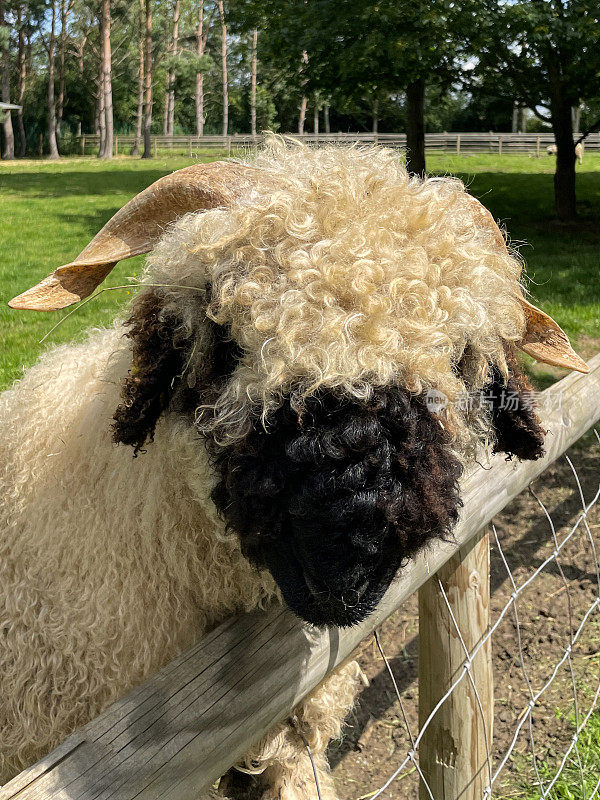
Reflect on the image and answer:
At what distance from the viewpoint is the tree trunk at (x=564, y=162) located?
12.0 m

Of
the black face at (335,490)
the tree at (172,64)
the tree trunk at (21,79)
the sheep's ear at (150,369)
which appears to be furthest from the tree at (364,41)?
the tree trunk at (21,79)

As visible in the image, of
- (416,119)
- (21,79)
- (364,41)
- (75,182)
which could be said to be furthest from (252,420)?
(21,79)

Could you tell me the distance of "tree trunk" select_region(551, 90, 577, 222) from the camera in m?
12.0

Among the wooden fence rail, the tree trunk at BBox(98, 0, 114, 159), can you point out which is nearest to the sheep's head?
the wooden fence rail

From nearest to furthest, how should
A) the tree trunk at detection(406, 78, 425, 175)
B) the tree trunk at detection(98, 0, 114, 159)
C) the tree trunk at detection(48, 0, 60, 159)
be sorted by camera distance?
the tree trunk at detection(406, 78, 425, 175) → the tree trunk at detection(98, 0, 114, 159) → the tree trunk at detection(48, 0, 60, 159)

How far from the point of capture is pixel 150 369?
1426mm

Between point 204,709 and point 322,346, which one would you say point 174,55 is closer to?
point 322,346

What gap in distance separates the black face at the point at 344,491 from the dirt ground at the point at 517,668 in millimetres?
1720

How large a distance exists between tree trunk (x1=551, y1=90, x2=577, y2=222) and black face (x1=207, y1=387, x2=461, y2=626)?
12256 mm

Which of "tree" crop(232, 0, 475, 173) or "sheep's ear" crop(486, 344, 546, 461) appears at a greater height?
"tree" crop(232, 0, 475, 173)

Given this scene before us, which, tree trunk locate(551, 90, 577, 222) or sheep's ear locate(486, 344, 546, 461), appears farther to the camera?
tree trunk locate(551, 90, 577, 222)

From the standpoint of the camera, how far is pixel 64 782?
0.95 metres

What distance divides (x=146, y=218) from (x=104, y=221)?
11136mm

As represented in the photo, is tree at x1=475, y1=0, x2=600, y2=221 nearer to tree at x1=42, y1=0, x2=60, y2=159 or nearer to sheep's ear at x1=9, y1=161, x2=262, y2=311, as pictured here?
sheep's ear at x1=9, y1=161, x2=262, y2=311
